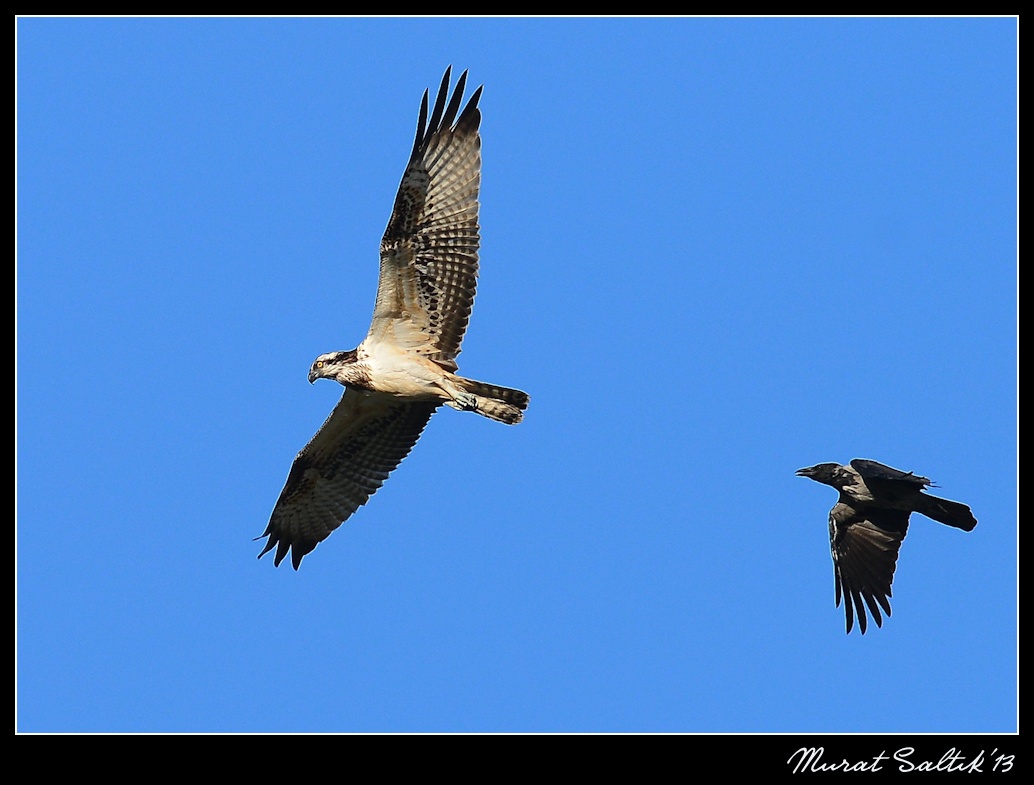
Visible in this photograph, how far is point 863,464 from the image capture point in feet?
42.7

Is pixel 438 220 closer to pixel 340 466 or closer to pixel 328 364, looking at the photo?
pixel 328 364

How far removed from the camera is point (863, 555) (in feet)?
44.7

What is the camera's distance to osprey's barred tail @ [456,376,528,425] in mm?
12141

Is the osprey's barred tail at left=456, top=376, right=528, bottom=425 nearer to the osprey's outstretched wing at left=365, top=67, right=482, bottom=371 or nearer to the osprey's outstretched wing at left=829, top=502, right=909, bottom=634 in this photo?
the osprey's outstretched wing at left=365, top=67, right=482, bottom=371

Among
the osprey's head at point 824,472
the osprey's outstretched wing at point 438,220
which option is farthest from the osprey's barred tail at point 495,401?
the osprey's head at point 824,472

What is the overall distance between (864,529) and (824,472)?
719 mm

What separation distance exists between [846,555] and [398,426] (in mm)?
4168

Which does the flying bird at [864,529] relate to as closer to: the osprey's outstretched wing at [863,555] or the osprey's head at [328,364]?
A: the osprey's outstretched wing at [863,555]

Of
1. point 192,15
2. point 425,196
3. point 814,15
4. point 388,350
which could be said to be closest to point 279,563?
point 388,350

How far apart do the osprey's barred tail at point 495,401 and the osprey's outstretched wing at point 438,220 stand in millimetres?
630

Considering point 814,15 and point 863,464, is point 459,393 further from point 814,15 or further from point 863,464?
point 814,15

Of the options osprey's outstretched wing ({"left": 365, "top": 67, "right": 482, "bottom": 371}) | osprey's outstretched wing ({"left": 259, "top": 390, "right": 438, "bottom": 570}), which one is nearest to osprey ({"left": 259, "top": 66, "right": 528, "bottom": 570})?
osprey's outstretched wing ({"left": 365, "top": 67, "right": 482, "bottom": 371})

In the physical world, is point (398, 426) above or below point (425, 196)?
below

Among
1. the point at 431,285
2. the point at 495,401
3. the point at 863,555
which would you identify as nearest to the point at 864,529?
the point at 863,555
